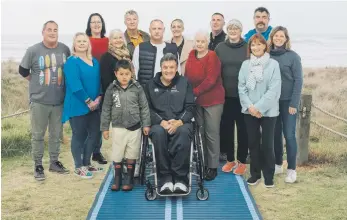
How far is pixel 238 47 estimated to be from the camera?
19.3 feet

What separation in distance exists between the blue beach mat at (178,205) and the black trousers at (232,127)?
0.53 metres

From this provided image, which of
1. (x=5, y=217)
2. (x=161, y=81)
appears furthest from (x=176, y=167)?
(x=5, y=217)

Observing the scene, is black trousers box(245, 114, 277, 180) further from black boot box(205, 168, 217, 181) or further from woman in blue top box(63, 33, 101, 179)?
woman in blue top box(63, 33, 101, 179)

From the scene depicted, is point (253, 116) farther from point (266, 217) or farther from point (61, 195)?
point (61, 195)

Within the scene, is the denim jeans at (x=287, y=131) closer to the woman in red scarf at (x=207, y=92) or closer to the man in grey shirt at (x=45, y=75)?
the woman in red scarf at (x=207, y=92)

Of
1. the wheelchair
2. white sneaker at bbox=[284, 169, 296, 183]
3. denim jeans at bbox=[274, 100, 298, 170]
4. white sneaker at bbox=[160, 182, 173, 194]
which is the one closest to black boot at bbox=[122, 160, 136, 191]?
the wheelchair

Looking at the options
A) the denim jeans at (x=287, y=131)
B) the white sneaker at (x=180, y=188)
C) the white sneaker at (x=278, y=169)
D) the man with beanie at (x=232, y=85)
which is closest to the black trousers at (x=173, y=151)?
the white sneaker at (x=180, y=188)

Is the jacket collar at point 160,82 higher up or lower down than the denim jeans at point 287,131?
higher up

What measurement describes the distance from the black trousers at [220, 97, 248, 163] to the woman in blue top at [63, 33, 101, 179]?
5.08 feet

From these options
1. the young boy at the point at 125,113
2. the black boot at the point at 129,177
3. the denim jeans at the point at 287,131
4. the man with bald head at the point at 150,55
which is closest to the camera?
the young boy at the point at 125,113

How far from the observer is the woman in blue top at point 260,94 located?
5484 millimetres

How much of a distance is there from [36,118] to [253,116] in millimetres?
Answer: 2531

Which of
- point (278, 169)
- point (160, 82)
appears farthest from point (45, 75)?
point (278, 169)

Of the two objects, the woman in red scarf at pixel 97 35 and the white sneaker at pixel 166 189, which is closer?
the white sneaker at pixel 166 189
